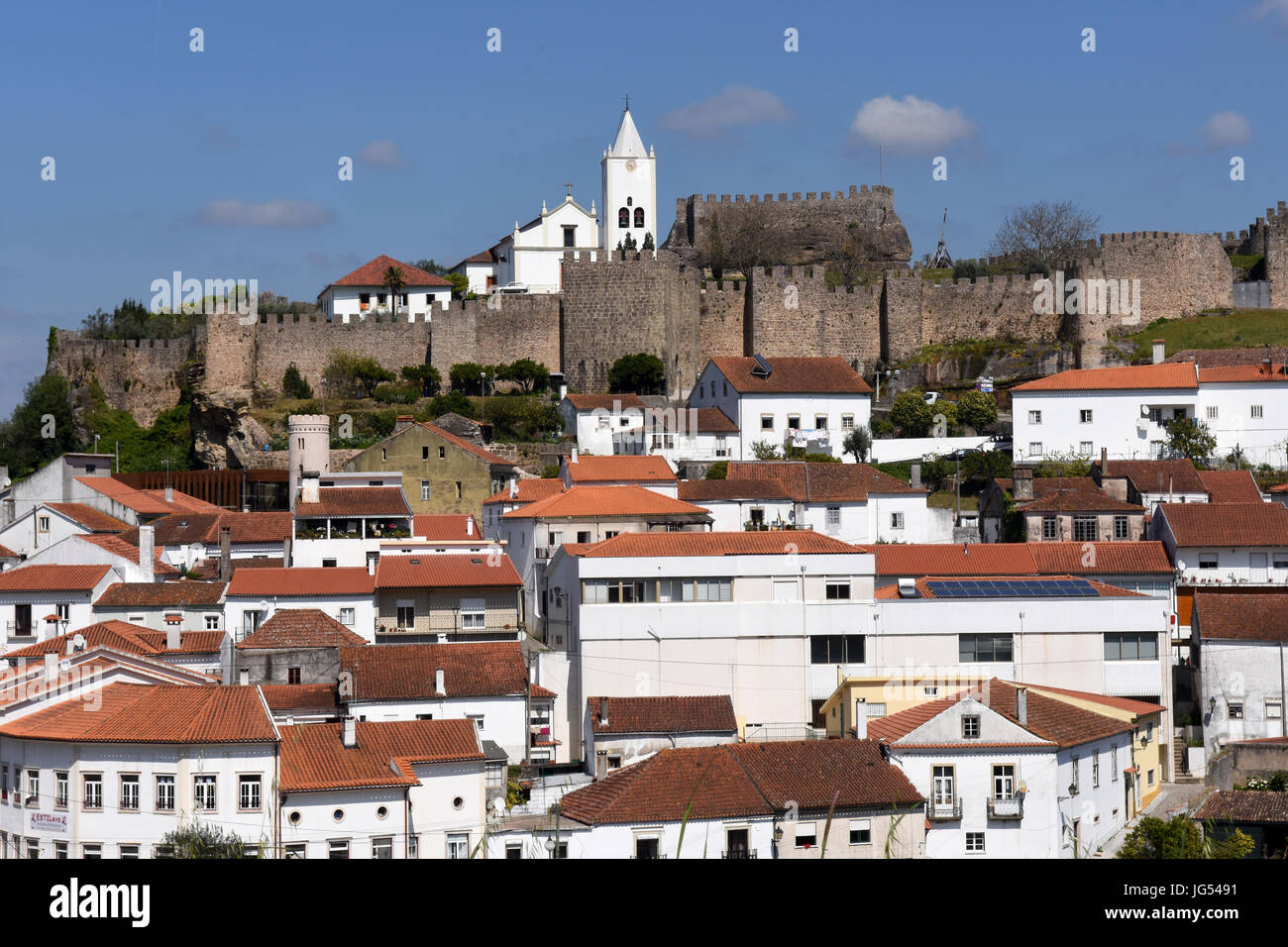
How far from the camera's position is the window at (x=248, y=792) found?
21969 millimetres

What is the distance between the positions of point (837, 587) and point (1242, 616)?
821 cm

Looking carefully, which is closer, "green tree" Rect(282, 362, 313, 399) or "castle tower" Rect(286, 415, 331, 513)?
"castle tower" Rect(286, 415, 331, 513)

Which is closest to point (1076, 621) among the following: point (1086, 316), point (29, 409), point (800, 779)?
point (800, 779)

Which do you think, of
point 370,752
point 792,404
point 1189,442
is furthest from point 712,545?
point 1189,442

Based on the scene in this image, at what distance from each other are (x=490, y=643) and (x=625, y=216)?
48.0 metres

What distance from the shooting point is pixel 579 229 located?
233 feet

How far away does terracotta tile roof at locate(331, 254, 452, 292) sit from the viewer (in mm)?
67500

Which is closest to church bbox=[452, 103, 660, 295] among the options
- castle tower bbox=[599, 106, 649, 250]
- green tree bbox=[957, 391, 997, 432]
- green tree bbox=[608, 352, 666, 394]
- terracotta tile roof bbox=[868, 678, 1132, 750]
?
castle tower bbox=[599, 106, 649, 250]

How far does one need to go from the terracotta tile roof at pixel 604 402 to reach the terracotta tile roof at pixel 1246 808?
3173cm

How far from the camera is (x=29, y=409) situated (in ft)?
203

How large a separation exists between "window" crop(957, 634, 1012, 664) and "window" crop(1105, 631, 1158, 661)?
2051 millimetres

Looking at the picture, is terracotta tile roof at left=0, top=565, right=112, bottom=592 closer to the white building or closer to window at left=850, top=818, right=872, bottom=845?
window at left=850, top=818, right=872, bottom=845

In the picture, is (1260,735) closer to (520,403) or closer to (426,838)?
(426,838)

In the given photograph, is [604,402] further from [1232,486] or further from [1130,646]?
[1130,646]
